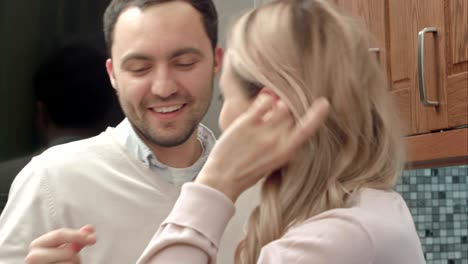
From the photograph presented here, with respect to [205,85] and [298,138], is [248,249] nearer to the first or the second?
[298,138]

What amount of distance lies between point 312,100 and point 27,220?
0.80 metres

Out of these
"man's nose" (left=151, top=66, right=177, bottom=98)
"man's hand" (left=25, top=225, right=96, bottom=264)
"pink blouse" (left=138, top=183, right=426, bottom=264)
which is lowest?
"man's hand" (left=25, top=225, right=96, bottom=264)

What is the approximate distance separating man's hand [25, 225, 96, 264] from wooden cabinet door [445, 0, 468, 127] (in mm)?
940

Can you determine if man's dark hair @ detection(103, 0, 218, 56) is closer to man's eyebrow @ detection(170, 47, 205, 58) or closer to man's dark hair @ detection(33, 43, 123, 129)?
man's eyebrow @ detection(170, 47, 205, 58)

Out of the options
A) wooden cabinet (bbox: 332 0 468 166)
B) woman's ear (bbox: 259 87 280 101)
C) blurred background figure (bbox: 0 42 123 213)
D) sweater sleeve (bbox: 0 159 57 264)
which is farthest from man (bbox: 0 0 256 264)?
woman's ear (bbox: 259 87 280 101)

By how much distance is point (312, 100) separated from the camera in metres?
0.94

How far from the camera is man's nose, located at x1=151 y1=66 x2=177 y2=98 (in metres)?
1.55

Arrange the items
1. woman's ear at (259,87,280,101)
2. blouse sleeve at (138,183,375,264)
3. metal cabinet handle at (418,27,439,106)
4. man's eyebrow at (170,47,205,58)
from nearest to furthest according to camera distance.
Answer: blouse sleeve at (138,183,375,264)
woman's ear at (259,87,280,101)
man's eyebrow at (170,47,205,58)
metal cabinet handle at (418,27,439,106)

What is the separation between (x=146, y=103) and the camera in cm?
158

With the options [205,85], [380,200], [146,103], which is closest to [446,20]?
[205,85]

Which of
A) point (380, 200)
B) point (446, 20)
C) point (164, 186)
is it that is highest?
point (446, 20)

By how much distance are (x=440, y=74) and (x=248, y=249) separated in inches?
34.3

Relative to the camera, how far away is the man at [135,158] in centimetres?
151

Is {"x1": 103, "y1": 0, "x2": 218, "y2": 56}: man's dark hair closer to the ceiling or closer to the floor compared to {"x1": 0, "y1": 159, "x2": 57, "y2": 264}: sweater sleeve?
closer to the ceiling
